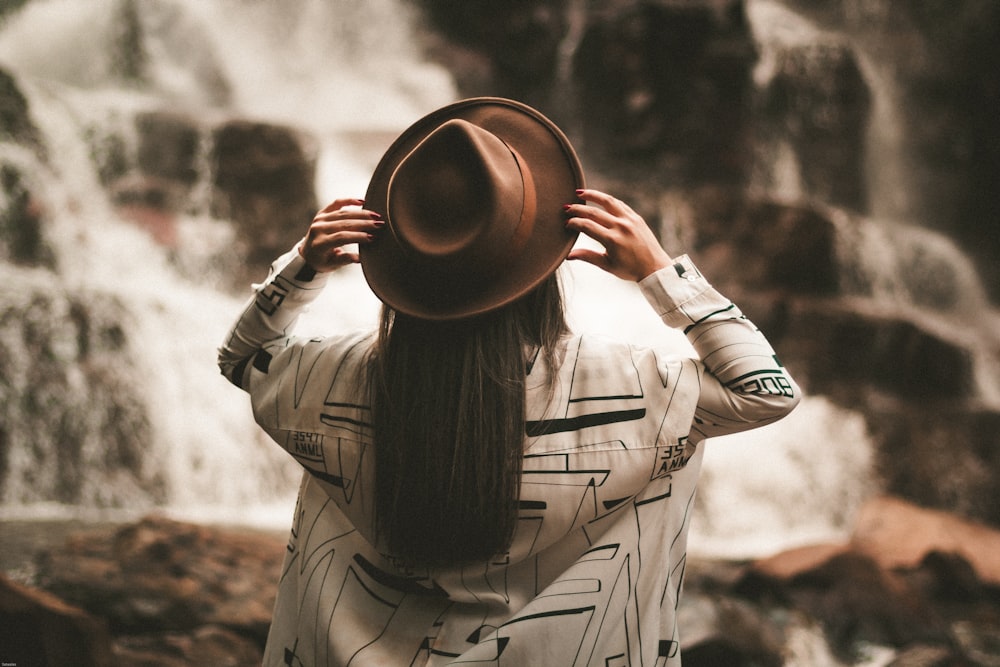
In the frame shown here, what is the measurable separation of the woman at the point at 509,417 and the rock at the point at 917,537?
13.8 feet

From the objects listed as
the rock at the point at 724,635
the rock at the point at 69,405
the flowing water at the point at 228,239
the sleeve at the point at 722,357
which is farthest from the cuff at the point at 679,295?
the rock at the point at 69,405

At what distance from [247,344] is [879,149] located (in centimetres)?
1262

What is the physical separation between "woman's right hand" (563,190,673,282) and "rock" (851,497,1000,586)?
4.33m

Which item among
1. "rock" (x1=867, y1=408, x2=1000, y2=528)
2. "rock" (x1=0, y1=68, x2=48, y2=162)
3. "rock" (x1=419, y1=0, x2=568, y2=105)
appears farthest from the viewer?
"rock" (x1=419, y1=0, x2=568, y2=105)

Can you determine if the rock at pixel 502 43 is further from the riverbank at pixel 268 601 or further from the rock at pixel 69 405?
the riverbank at pixel 268 601

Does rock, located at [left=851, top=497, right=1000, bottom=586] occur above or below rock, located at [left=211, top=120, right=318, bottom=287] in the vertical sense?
below

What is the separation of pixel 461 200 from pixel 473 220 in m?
0.04

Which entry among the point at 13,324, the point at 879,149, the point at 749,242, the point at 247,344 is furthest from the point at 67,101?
the point at 879,149

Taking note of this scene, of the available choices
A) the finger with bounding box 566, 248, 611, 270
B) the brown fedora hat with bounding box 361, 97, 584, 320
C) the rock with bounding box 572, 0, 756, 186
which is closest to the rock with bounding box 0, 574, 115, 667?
the brown fedora hat with bounding box 361, 97, 584, 320

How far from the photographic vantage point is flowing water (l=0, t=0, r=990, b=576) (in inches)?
224

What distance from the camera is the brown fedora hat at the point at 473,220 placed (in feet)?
3.80

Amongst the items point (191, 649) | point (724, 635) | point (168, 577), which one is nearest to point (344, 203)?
point (191, 649)

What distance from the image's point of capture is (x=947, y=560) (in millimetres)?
4750

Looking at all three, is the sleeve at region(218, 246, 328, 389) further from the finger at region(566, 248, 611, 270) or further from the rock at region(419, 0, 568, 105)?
the rock at region(419, 0, 568, 105)
